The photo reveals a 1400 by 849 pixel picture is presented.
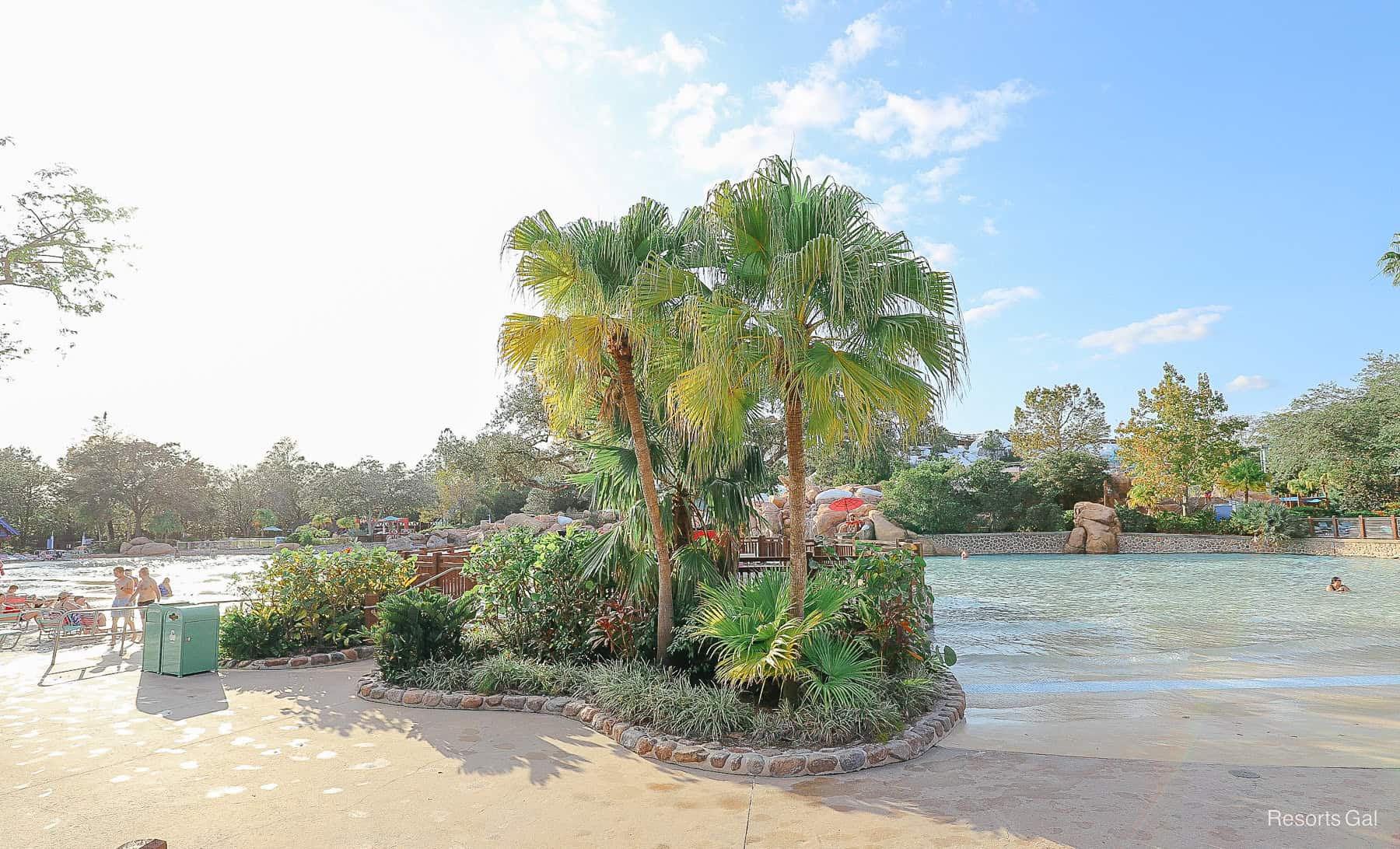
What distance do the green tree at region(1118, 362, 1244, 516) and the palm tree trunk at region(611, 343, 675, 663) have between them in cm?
3087

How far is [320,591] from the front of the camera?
29.5 feet

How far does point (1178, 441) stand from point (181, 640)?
1355 inches

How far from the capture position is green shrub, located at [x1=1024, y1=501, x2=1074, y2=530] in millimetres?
31484

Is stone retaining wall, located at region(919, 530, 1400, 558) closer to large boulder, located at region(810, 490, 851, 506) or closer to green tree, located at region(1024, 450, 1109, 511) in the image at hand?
green tree, located at region(1024, 450, 1109, 511)

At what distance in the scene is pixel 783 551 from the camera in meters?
10.7

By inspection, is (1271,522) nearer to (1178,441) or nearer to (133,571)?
(1178,441)

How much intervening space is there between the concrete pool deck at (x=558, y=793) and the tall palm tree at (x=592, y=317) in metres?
2.35

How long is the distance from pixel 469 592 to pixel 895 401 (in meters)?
4.84

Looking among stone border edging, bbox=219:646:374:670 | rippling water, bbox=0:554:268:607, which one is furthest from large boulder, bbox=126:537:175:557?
stone border edging, bbox=219:646:374:670

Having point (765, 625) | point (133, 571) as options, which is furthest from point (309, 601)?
point (133, 571)

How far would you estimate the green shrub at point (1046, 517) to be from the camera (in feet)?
103

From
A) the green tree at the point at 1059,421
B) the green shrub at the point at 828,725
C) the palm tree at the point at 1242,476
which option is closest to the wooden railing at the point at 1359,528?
the palm tree at the point at 1242,476

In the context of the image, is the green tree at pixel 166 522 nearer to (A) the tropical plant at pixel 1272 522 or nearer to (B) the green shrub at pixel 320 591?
(B) the green shrub at pixel 320 591

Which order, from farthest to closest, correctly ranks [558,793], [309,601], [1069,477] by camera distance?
[1069,477], [309,601], [558,793]
